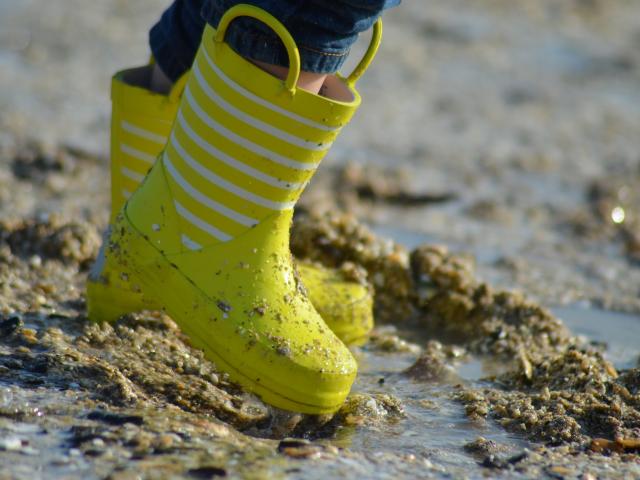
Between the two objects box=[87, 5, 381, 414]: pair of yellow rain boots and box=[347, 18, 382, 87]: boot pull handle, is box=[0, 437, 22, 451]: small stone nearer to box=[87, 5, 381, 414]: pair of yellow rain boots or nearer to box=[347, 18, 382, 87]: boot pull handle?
box=[87, 5, 381, 414]: pair of yellow rain boots

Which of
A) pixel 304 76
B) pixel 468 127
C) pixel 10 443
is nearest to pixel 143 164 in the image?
pixel 304 76

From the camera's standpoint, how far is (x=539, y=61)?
5.01 metres

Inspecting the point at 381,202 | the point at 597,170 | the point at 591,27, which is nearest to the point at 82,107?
the point at 381,202

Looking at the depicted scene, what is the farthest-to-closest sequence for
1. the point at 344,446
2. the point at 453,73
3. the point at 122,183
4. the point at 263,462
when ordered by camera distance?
the point at 453,73, the point at 122,183, the point at 344,446, the point at 263,462

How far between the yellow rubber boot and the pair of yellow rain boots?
0.16 meters

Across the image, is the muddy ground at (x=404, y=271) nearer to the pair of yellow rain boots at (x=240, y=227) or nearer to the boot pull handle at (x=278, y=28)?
the pair of yellow rain boots at (x=240, y=227)

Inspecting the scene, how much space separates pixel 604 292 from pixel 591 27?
3.20 m

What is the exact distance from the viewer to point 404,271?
2.49m

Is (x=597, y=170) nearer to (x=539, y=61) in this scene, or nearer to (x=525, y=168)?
(x=525, y=168)

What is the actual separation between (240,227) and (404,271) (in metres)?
0.87

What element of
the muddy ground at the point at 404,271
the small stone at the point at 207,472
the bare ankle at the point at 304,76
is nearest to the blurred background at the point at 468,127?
the muddy ground at the point at 404,271

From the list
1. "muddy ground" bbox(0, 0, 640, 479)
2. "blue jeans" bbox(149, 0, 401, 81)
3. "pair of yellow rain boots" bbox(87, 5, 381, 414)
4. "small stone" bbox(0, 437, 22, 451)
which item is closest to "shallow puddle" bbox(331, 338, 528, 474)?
"muddy ground" bbox(0, 0, 640, 479)

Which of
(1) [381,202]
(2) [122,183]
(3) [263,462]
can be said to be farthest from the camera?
(1) [381,202]

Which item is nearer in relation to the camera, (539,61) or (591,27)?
(539,61)
